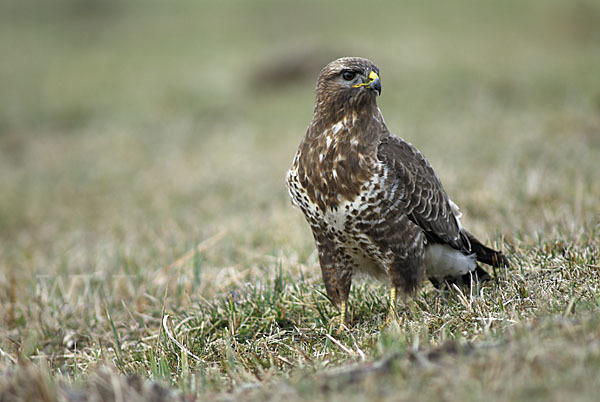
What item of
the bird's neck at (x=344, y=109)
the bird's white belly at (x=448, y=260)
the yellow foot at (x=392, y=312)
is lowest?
the yellow foot at (x=392, y=312)

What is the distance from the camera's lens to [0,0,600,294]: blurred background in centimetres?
562

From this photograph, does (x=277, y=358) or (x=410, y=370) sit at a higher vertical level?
(x=410, y=370)

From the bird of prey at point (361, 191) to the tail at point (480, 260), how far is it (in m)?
0.02

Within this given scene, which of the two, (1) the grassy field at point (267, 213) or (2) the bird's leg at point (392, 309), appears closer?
(1) the grassy field at point (267, 213)

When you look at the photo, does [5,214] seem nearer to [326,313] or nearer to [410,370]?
[326,313]

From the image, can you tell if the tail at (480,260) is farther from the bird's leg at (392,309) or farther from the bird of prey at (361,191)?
the bird's leg at (392,309)

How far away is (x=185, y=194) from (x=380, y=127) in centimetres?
448

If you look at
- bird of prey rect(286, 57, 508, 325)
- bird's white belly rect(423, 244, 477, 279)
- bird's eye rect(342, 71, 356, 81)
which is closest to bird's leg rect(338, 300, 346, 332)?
bird of prey rect(286, 57, 508, 325)

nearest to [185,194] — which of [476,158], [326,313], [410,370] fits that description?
[476,158]

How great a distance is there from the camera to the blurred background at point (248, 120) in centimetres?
562

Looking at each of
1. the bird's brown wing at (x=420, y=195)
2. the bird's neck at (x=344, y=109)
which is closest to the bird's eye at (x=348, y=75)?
the bird's neck at (x=344, y=109)

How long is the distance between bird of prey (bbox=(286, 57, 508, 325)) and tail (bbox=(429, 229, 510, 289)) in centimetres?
2

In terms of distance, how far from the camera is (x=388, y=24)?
16859 mm

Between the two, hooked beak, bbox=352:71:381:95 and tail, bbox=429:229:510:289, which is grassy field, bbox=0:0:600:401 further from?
hooked beak, bbox=352:71:381:95
